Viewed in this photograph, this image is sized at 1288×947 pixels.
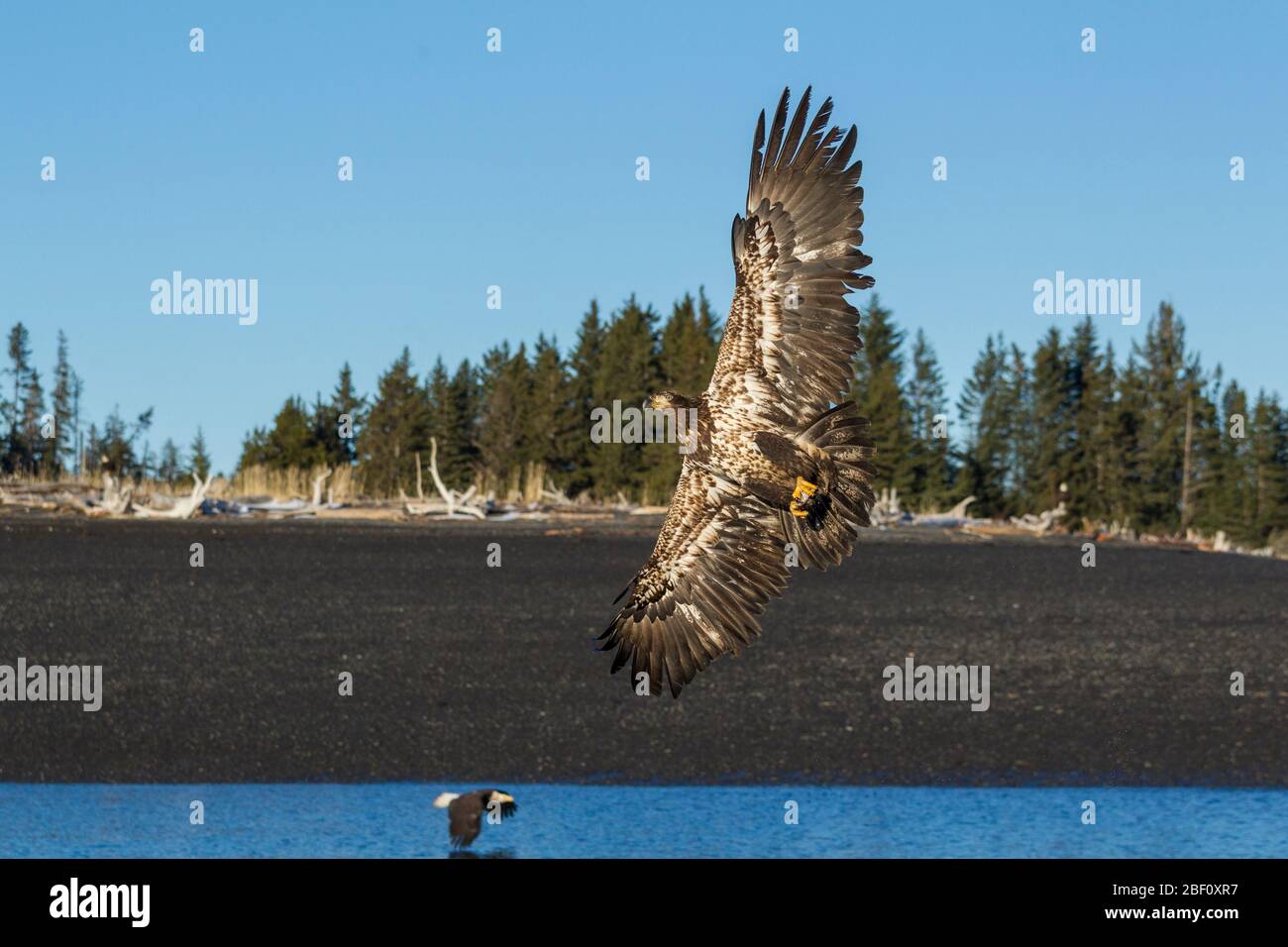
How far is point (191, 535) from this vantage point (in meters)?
46.9

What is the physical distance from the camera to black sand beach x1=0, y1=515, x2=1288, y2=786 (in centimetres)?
3488

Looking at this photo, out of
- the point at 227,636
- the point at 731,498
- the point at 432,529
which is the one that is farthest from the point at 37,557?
the point at 731,498

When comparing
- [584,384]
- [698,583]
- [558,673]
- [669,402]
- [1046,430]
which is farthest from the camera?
[1046,430]

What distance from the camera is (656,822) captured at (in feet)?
105

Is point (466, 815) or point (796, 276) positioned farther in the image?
point (466, 815)

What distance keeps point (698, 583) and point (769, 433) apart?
0.97m

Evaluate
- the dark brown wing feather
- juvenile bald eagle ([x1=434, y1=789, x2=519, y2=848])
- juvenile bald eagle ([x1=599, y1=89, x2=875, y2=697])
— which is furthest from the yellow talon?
the dark brown wing feather

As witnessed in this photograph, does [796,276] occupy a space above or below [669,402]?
above

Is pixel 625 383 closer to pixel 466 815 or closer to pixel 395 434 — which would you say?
pixel 395 434

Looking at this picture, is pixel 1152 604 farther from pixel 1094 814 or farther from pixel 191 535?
pixel 191 535

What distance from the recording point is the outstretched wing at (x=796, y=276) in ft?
20.8

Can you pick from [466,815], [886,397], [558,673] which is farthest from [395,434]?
[466,815]

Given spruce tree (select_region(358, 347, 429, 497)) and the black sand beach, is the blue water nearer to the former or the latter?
the black sand beach
